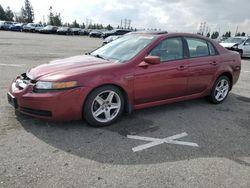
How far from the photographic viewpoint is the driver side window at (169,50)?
4801mm

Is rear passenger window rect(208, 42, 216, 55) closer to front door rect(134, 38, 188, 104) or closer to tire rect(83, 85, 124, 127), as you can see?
front door rect(134, 38, 188, 104)

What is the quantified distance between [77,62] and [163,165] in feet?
7.68

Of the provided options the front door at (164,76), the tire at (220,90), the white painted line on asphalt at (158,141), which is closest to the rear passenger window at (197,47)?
the front door at (164,76)

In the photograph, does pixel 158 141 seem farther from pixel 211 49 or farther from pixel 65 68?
pixel 211 49

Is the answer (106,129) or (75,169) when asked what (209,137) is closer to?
(106,129)

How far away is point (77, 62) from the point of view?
4582 mm

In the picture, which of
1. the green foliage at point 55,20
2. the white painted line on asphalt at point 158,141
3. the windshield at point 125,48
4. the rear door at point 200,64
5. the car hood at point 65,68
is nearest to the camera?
the white painted line on asphalt at point 158,141

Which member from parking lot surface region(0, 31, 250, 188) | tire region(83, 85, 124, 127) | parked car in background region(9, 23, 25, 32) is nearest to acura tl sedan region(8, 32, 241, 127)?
tire region(83, 85, 124, 127)

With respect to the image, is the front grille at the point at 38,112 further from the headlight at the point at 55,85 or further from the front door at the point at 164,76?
the front door at the point at 164,76

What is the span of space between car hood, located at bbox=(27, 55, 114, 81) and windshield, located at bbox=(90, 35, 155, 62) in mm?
304

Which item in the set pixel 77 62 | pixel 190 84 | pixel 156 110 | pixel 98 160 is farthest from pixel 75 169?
pixel 190 84

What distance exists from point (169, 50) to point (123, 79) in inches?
49.2

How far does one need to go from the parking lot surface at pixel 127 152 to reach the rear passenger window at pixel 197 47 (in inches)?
50.4

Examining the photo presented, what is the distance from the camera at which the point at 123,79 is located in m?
4.30
